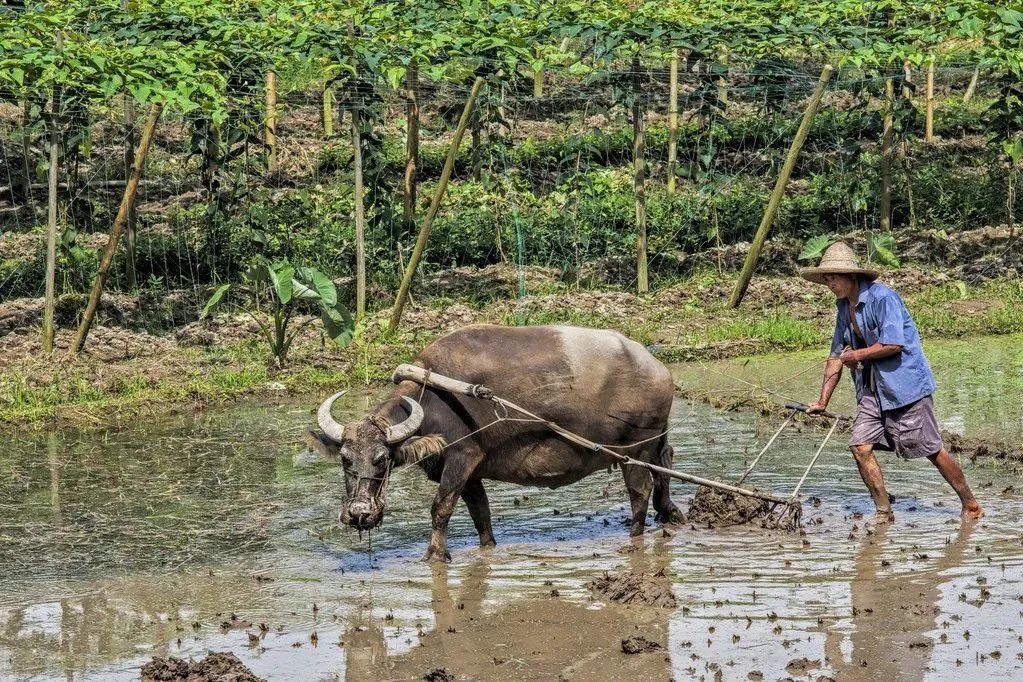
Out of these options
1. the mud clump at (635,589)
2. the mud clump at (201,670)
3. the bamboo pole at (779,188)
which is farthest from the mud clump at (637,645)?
the bamboo pole at (779,188)

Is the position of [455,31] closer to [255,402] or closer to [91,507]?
[255,402]

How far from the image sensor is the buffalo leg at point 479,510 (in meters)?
7.76

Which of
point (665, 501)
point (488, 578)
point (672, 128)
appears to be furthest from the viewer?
point (672, 128)

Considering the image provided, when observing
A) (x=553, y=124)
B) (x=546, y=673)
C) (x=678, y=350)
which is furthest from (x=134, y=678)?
(x=553, y=124)

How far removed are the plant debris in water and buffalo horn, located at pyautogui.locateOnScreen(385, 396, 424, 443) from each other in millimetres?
1834

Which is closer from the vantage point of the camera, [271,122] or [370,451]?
[370,451]

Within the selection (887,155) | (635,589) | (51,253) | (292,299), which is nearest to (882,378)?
(635,589)

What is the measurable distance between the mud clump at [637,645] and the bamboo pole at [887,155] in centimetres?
1021

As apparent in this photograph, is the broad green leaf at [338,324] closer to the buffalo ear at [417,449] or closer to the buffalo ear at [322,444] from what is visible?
the buffalo ear at [322,444]

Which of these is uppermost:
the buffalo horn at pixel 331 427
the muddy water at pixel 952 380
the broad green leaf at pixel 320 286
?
the buffalo horn at pixel 331 427

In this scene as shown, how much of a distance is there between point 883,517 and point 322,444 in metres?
3.09

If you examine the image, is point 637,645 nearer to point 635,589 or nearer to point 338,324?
point 635,589

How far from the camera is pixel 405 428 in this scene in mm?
7324

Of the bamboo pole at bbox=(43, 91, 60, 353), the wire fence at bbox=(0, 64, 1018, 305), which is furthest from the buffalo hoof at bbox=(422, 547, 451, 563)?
the wire fence at bbox=(0, 64, 1018, 305)
